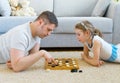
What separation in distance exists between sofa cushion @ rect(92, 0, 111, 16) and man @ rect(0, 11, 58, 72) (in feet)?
4.13

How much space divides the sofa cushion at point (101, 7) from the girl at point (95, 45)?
883 millimetres

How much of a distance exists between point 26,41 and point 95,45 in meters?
0.58

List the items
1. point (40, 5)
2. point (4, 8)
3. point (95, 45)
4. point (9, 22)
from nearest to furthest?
point (95, 45) → point (9, 22) → point (4, 8) → point (40, 5)

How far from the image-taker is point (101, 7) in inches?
122

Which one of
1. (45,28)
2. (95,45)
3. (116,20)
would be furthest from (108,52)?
(116,20)

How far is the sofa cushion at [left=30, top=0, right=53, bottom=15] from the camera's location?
3.32 meters

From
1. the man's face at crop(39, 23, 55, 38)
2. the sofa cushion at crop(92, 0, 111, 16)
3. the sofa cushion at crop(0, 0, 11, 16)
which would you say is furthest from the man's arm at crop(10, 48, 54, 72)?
the sofa cushion at crop(92, 0, 111, 16)

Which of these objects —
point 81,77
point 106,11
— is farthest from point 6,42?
point 106,11

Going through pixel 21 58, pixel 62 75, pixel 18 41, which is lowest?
pixel 62 75

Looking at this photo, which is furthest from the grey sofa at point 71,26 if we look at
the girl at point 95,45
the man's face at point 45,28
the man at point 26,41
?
the man's face at point 45,28

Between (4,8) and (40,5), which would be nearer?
(4,8)

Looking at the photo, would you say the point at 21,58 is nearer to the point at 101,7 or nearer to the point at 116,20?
the point at 116,20

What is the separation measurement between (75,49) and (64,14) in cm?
67

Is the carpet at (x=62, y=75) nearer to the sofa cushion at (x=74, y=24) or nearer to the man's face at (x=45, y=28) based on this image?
the man's face at (x=45, y=28)
